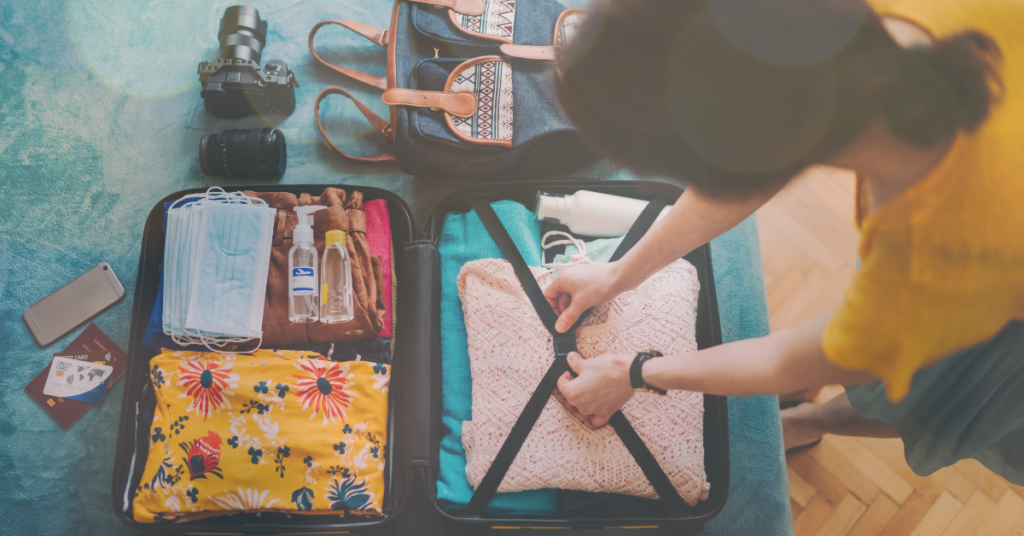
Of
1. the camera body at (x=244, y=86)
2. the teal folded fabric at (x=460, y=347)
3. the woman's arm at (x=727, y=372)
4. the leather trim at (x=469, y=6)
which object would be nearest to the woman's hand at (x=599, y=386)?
the woman's arm at (x=727, y=372)

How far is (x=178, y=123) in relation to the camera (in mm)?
1211

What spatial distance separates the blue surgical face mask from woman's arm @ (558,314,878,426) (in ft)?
1.78

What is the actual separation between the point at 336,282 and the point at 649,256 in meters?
0.53

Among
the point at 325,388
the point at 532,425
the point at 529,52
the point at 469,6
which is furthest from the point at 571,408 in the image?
the point at 469,6

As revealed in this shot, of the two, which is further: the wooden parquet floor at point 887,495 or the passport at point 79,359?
the wooden parquet floor at point 887,495

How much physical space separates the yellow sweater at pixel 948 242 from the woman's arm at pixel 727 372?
4cm

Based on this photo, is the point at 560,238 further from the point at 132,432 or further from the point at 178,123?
the point at 178,123

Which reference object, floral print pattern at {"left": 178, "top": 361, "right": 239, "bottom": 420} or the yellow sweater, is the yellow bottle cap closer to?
floral print pattern at {"left": 178, "top": 361, "right": 239, "bottom": 420}

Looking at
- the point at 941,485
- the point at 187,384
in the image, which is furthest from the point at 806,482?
the point at 187,384

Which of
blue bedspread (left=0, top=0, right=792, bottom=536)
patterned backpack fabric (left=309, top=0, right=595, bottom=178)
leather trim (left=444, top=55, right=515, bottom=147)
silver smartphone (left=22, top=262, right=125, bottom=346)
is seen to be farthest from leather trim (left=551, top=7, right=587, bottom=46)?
silver smartphone (left=22, top=262, right=125, bottom=346)

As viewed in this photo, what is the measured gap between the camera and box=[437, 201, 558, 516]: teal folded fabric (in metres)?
0.84

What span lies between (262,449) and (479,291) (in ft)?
1.38

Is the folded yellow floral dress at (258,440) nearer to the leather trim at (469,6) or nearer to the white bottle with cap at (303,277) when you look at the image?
the white bottle with cap at (303,277)

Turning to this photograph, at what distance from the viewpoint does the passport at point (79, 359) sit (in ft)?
3.33
